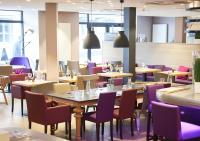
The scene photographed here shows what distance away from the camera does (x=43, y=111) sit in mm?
5758

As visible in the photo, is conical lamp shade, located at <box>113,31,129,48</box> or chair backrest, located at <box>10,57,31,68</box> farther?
chair backrest, located at <box>10,57,31,68</box>

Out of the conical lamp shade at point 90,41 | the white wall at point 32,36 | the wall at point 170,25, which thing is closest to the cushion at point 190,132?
the conical lamp shade at point 90,41

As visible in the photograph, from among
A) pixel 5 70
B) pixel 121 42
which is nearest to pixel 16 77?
pixel 5 70

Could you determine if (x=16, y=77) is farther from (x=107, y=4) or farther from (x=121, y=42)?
(x=107, y=4)

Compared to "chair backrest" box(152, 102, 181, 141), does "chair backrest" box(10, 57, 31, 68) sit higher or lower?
higher

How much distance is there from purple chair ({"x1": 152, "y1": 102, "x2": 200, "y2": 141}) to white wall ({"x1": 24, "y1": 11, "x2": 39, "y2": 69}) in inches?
412

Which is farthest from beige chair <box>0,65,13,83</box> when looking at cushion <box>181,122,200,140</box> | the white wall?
cushion <box>181,122,200,140</box>

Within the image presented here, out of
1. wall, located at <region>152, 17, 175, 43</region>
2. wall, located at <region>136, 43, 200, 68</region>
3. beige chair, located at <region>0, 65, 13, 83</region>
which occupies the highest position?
wall, located at <region>152, 17, 175, 43</region>

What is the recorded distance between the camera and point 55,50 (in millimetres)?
10266

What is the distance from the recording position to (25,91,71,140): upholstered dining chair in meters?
5.76

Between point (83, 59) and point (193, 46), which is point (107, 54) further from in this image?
point (193, 46)

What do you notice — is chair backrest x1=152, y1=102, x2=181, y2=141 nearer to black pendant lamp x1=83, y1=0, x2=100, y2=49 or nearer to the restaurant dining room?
the restaurant dining room

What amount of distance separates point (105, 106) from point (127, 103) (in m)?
0.56

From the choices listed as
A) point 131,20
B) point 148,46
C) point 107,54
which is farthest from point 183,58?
point 107,54
